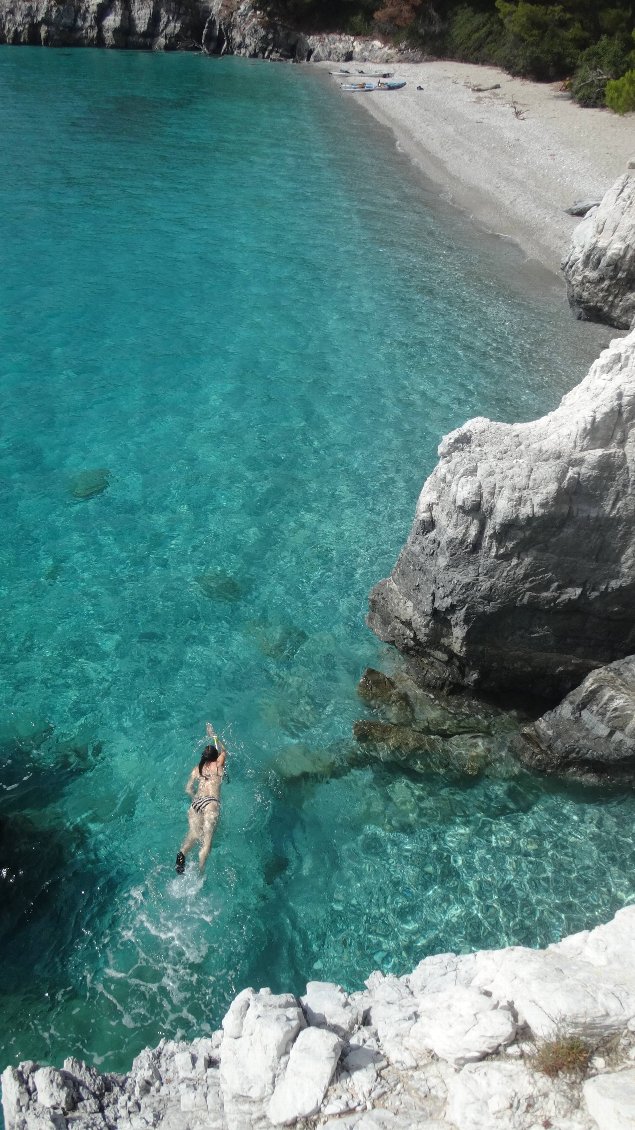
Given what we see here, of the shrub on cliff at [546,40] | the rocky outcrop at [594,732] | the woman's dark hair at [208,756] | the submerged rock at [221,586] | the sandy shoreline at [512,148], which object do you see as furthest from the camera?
the shrub on cliff at [546,40]

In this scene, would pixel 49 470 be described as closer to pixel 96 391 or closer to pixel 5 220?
pixel 96 391

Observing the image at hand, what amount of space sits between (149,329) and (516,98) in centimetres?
4096

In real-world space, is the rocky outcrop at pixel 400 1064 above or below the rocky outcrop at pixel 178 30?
below

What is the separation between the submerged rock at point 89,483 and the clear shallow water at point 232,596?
0.27m

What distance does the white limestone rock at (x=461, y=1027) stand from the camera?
733cm

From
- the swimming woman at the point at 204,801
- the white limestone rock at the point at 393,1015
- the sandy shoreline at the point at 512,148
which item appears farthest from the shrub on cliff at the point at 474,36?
the white limestone rock at the point at 393,1015

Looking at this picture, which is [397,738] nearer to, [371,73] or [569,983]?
[569,983]

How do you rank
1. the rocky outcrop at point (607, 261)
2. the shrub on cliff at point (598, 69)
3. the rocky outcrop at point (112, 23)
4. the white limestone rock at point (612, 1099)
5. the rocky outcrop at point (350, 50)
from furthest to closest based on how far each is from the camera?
the rocky outcrop at point (112, 23) < the rocky outcrop at point (350, 50) < the shrub on cliff at point (598, 69) < the rocky outcrop at point (607, 261) < the white limestone rock at point (612, 1099)

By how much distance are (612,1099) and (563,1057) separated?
53 cm

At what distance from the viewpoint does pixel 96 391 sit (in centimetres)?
2534

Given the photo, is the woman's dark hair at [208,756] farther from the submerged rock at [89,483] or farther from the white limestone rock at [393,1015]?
the submerged rock at [89,483]

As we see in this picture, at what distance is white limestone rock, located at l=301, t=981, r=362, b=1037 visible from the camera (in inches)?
322

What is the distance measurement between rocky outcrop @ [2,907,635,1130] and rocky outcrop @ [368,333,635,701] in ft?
19.8

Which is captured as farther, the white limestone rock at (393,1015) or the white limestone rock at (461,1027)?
the white limestone rock at (393,1015)
